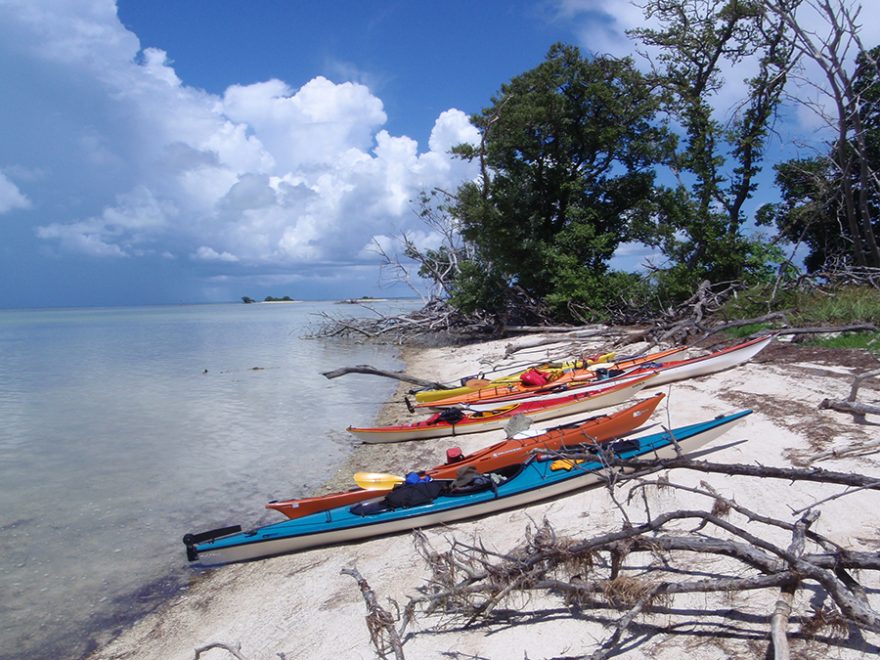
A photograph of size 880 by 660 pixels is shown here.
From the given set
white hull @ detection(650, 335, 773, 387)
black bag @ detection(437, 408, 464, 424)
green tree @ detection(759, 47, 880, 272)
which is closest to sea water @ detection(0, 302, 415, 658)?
black bag @ detection(437, 408, 464, 424)

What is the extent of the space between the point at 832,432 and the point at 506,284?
663 inches

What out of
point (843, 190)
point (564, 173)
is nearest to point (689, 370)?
point (843, 190)

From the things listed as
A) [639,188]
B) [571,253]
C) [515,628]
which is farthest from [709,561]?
[639,188]

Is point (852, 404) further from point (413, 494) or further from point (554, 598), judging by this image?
point (413, 494)

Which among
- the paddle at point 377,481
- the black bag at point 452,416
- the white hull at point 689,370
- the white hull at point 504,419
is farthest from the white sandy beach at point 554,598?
the black bag at point 452,416

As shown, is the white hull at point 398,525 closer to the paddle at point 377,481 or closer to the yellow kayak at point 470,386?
the paddle at point 377,481

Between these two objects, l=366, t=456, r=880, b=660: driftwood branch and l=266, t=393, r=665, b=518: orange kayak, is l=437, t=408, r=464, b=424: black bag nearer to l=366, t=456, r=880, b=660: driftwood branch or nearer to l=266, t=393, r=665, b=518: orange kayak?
l=266, t=393, r=665, b=518: orange kayak

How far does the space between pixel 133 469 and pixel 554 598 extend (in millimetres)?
8184

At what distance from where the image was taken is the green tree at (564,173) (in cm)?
1919

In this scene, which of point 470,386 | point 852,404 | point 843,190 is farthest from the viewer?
point 843,190

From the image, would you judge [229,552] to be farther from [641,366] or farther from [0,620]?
[641,366]

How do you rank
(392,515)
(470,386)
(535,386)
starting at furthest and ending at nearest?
(470,386)
(535,386)
(392,515)

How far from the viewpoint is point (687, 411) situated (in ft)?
26.9

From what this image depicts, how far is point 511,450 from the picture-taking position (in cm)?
655
